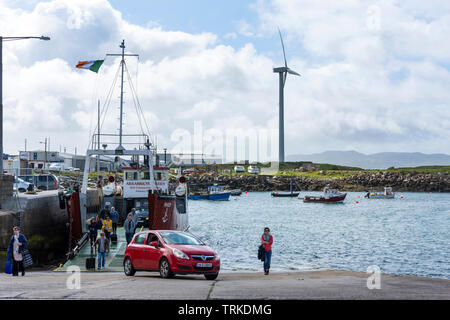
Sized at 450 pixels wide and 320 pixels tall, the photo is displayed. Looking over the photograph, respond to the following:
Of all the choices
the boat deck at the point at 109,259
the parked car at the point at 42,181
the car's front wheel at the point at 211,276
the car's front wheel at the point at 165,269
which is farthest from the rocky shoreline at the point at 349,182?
the car's front wheel at the point at 165,269

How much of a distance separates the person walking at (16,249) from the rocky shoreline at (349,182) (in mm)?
155801

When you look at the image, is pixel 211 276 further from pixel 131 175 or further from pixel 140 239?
pixel 131 175

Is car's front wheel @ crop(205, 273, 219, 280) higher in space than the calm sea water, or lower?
higher

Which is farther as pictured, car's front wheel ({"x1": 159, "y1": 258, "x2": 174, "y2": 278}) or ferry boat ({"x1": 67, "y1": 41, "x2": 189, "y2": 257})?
ferry boat ({"x1": 67, "y1": 41, "x2": 189, "y2": 257})

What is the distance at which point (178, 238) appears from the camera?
18953mm

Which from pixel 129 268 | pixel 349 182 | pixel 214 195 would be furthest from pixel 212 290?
pixel 349 182

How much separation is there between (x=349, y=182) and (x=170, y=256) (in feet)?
561

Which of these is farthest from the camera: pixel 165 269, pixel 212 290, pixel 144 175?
pixel 144 175

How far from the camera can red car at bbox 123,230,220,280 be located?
57.6 feet

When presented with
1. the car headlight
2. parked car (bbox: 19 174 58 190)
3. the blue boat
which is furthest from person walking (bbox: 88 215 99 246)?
the blue boat

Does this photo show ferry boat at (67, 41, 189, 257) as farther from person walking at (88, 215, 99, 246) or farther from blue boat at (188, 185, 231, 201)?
blue boat at (188, 185, 231, 201)
